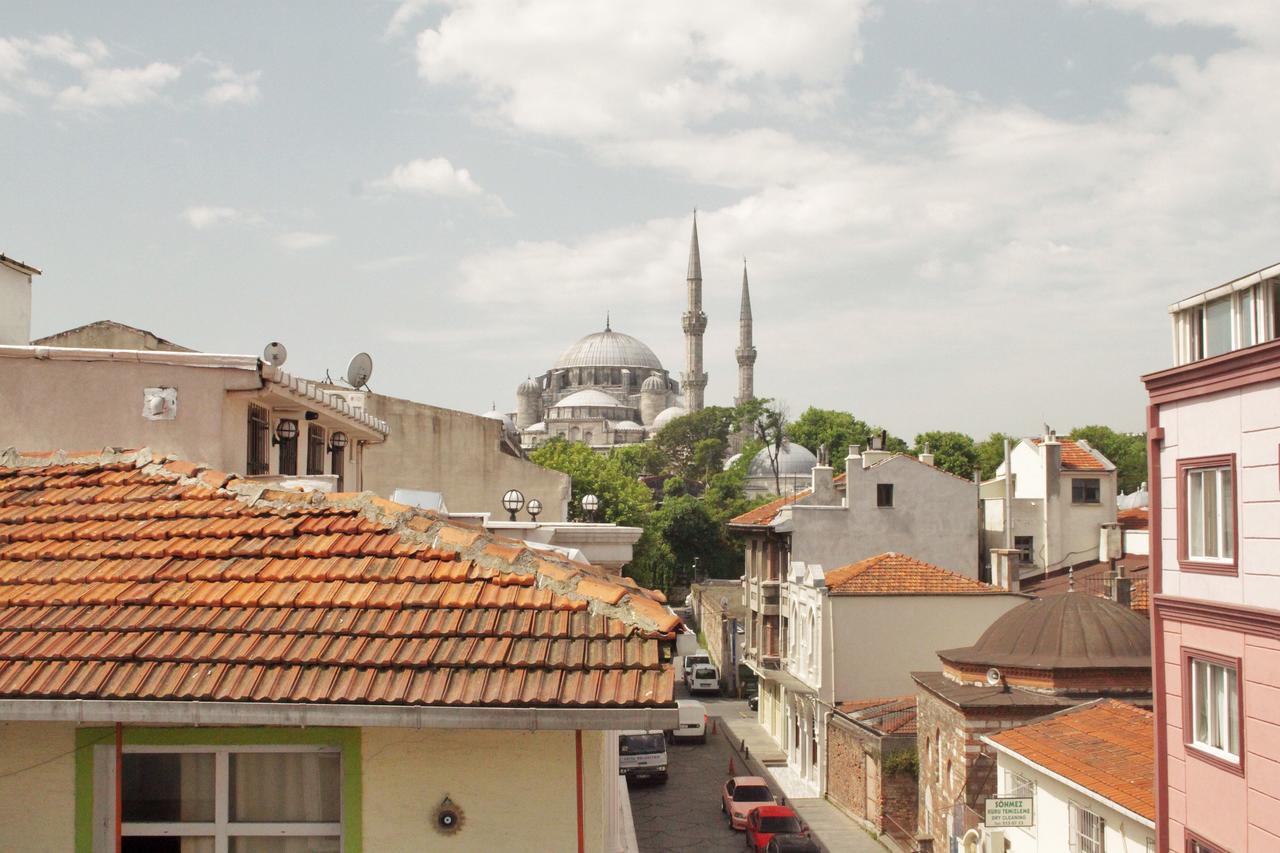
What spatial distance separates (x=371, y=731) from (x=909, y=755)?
2064 cm

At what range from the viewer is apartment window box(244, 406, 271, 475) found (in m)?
10.9

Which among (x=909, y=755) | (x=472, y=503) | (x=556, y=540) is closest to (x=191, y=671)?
A: (x=556, y=540)

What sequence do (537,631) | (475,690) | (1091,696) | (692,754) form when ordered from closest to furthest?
(475,690) < (537,631) < (1091,696) < (692,754)

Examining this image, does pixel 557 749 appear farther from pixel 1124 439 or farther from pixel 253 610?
pixel 1124 439

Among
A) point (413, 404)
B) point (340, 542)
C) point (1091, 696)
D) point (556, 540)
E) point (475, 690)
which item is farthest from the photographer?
point (413, 404)

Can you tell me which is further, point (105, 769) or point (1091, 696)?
point (1091, 696)

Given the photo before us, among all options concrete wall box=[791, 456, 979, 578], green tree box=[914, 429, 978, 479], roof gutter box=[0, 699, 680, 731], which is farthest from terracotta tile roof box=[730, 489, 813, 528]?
green tree box=[914, 429, 978, 479]

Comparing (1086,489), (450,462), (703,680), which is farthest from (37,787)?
(703,680)

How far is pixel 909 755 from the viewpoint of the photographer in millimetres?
24594

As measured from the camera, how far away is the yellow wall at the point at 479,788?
18.4 ft

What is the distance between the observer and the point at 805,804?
28.9 m

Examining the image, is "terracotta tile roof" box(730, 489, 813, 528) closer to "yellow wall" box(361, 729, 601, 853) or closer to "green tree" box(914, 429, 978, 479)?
"yellow wall" box(361, 729, 601, 853)

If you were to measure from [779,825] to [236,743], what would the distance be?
19.1 m

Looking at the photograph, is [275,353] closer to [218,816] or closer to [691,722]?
[218,816]
